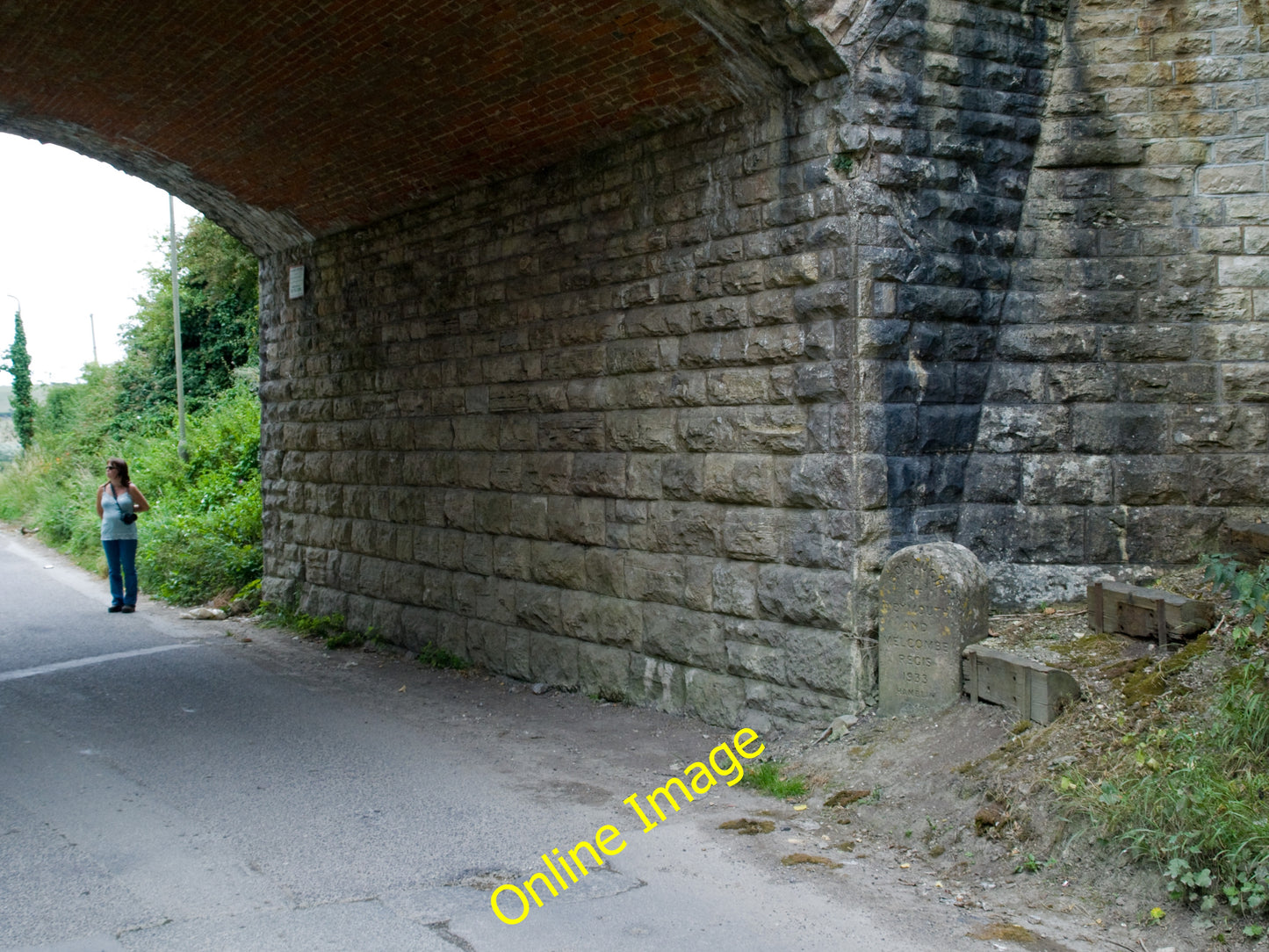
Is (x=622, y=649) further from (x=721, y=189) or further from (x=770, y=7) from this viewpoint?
(x=770, y=7)

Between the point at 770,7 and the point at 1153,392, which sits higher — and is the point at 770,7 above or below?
above

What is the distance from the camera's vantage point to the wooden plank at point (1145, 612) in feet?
18.4

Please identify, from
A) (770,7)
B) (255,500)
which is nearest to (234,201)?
(255,500)

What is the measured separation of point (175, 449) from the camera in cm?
2089

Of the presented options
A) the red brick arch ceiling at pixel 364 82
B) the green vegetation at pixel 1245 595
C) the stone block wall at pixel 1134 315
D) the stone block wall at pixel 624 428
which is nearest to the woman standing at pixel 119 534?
the stone block wall at pixel 624 428

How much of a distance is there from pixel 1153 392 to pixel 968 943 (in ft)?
12.9

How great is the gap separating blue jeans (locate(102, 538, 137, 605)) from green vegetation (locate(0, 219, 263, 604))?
2.22 ft

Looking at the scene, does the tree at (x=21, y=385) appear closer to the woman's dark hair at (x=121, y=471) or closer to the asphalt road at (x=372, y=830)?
the woman's dark hair at (x=121, y=471)

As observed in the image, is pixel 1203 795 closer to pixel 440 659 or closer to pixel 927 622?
pixel 927 622

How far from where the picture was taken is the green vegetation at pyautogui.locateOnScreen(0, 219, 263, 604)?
574 inches

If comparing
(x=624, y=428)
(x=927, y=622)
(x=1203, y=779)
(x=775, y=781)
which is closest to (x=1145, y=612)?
(x=927, y=622)

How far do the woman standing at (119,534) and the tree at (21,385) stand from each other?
24916 mm

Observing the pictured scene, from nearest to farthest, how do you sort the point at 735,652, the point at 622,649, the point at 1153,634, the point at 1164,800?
the point at 1164,800, the point at 1153,634, the point at 735,652, the point at 622,649

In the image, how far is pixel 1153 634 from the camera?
18.9 feet
